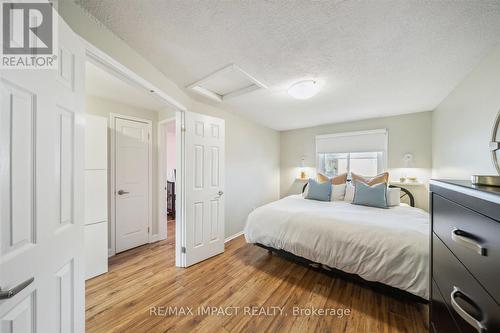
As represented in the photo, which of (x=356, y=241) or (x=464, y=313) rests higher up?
(x=464, y=313)

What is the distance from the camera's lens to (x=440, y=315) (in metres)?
0.96

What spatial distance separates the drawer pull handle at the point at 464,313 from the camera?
624 mm

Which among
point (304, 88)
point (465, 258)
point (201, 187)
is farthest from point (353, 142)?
point (465, 258)

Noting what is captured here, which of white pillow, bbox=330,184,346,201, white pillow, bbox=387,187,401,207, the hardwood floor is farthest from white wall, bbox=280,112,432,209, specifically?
the hardwood floor

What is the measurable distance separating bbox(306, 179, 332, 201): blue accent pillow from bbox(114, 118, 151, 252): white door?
2894 millimetres

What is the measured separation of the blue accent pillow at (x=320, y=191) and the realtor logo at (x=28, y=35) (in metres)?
3.33

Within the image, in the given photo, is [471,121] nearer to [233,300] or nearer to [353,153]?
[353,153]

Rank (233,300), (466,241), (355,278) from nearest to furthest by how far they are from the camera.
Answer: (466,241)
(233,300)
(355,278)

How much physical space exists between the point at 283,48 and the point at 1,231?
1.91m

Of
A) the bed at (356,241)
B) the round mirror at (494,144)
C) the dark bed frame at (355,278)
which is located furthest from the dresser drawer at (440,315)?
the round mirror at (494,144)

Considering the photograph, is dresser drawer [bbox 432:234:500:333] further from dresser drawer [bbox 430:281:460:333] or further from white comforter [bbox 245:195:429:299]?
white comforter [bbox 245:195:429:299]

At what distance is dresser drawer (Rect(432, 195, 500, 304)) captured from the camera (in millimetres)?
578

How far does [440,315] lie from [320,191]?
2.27 m

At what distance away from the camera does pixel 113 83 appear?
2150 millimetres
